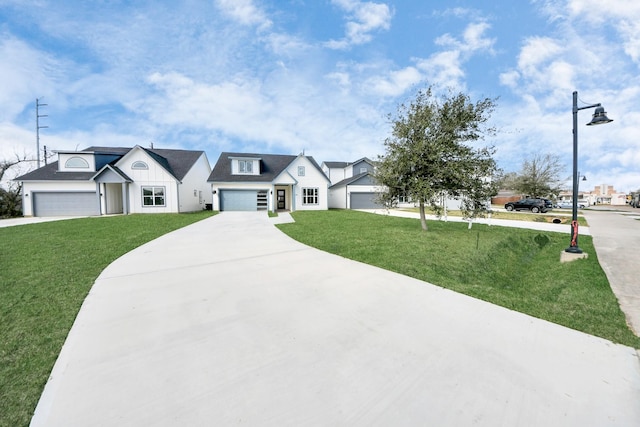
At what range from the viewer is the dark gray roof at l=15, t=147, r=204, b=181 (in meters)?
18.8

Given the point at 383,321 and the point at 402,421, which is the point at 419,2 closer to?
the point at 383,321

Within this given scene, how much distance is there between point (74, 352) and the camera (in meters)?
2.55

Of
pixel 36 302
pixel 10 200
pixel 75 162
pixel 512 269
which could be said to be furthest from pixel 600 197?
pixel 10 200

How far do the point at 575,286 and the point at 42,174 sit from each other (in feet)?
98.4

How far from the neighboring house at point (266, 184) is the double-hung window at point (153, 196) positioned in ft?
12.7

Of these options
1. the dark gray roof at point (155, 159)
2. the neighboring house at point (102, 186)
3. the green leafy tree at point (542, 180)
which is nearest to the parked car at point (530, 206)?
the green leafy tree at point (542, 180)

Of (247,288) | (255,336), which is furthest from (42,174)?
(255,336)

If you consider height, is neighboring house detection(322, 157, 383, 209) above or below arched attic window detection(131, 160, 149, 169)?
below

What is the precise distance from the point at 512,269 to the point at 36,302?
33.6ft

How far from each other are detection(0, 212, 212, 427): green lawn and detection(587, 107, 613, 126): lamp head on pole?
34.8ft

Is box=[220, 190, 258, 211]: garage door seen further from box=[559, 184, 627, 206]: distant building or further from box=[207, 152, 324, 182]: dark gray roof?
box=[559, 184, 627, 206]: distant building

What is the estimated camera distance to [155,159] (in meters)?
20.1

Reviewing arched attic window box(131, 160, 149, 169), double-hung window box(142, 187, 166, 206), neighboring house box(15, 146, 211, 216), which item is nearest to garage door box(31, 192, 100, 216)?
neighboring house box(15, 146, 211, 216)

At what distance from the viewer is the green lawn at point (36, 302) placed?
210 centimetres
